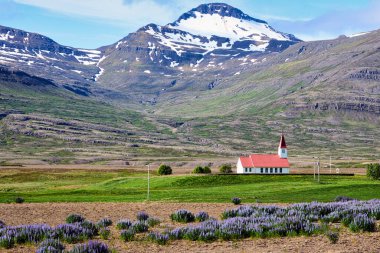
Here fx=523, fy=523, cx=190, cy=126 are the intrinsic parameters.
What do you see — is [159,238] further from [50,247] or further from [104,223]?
[104,223]

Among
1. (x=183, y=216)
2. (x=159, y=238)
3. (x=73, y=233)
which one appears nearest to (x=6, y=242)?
(x=73, y=233)

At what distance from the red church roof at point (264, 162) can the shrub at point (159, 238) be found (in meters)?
89.3

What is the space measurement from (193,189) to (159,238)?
146 feet

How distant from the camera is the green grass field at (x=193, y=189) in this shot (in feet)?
179

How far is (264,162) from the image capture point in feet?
375

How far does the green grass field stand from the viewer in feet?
179

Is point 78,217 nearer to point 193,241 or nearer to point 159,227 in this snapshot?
point 159,227

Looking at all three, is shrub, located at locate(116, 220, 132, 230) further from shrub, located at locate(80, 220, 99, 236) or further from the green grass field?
the green grass field

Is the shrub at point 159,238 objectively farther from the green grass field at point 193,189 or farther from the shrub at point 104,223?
the green grass field at point 193,189

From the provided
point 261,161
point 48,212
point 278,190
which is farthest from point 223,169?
point 48,212

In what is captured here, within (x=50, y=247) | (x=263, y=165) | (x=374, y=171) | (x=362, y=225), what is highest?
(x=362, y=225)

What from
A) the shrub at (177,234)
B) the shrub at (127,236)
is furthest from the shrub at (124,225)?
the shrub at (177,234)

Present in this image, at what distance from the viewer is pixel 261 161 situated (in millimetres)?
114250

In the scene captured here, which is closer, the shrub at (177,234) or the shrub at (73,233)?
the shrub at (73,233)
